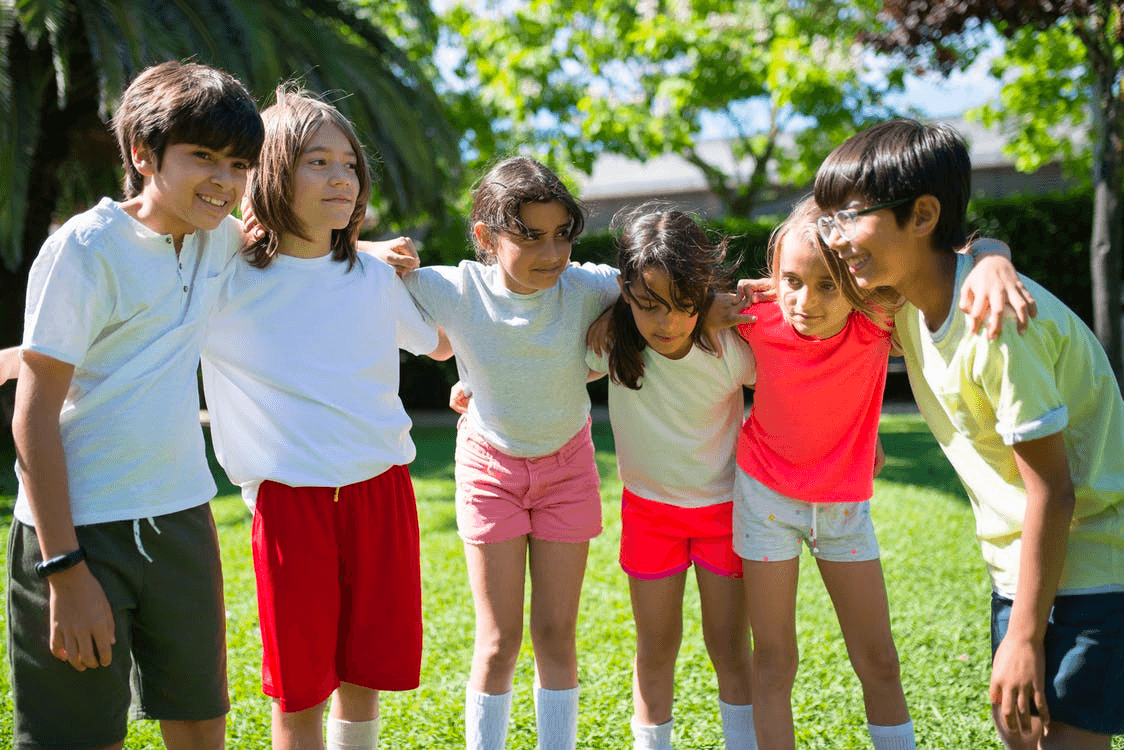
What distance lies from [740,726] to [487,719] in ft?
2.34

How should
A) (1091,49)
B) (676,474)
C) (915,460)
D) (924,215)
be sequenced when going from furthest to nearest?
(1091,49), (915,460), (676,474), (924,215)

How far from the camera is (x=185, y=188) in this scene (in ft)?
7.11

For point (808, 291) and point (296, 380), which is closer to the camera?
point (296, 380)

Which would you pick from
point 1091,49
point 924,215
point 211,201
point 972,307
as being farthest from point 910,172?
point 1091,49

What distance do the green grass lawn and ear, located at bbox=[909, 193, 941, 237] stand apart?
1833 mm

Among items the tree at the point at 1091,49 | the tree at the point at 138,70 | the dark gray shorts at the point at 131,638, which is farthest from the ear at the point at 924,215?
the tree at the point at 1091,49

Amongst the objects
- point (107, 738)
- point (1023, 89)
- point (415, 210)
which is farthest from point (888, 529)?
point (1023, 89)

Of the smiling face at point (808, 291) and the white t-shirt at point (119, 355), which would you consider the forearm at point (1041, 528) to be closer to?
the smiling face at point (808, 291)

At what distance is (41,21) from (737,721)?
7.16m

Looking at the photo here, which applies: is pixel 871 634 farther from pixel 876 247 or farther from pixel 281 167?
pixel 281 167

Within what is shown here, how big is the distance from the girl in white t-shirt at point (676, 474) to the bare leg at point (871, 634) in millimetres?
284

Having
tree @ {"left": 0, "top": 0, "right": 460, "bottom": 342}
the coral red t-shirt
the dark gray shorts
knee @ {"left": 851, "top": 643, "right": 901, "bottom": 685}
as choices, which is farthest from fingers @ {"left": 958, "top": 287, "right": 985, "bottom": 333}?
tree @ {"left": 0, "top": 0, "right": 460, "bottom": 342}

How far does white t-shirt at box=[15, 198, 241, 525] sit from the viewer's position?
1997mm

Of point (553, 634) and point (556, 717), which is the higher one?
point (553, 634)
